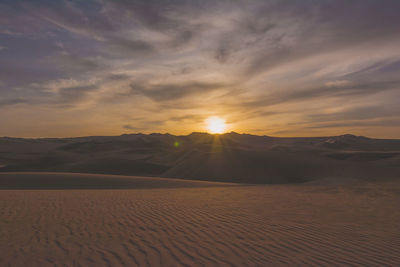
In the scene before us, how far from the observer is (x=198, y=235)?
5.98 m

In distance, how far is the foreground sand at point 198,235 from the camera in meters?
4.67

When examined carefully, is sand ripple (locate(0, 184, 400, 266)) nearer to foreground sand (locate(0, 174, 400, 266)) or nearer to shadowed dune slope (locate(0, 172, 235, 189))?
foreground sand (locate(0, 174, 400, 266))

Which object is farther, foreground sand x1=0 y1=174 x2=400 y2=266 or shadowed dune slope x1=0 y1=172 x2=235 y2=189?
shadowed dune slope x1=0 y1=172 x2=235 y2=189

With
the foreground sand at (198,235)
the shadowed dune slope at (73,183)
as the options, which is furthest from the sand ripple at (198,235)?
the shadowed dune slope at (73,183)

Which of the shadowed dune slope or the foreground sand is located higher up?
the foreground sand

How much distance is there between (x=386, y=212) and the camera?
862 centimetres

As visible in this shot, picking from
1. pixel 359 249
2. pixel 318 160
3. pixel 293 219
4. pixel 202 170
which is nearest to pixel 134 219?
pixel 293 219

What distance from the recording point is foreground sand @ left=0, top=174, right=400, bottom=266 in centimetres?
→ 467

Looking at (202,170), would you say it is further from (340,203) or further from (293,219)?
(293,219)

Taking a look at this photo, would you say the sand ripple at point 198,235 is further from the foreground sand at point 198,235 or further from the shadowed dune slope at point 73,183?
the shadowed dune slope at point 73,183

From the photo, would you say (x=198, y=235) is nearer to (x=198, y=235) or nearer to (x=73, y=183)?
(x=198, y=235)

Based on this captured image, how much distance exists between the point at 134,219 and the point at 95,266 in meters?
3.17

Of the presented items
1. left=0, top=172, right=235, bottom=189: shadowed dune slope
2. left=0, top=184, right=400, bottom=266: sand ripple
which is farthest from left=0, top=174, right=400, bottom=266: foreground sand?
left=0, top=172, right=235, bottom=189: shadowed dune slope

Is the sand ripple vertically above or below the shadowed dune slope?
above
